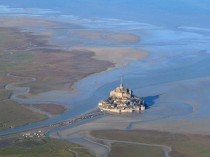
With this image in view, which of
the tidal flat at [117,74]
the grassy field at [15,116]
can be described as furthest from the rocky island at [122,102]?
the grassy field at [15,116]

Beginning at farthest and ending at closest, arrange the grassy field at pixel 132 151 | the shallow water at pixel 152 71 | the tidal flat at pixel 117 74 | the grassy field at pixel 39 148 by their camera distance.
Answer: the shallow water at pixel 152 71
the tidal flat at pixel 117 74
the grassy field at pixel 132 151
the grassy field at pixel 39 148

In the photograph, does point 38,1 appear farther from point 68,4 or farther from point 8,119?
point 8,119

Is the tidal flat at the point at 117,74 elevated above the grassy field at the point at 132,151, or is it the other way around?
the tidal flat at the point at 117,74

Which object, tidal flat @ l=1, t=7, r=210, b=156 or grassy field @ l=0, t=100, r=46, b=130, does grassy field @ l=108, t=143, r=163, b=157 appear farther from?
grassy field @ l=0, t=100, r=46, b=130

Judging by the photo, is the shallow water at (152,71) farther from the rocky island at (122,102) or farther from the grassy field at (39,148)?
the grassy field at (39,148)

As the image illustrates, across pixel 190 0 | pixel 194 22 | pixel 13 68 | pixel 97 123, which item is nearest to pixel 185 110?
pixel 97 123

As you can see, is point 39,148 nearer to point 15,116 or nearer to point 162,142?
point 15,116
